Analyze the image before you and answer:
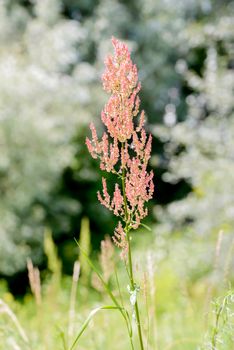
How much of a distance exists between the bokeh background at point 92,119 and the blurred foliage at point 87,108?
20mm

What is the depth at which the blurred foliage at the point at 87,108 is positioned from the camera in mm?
7266

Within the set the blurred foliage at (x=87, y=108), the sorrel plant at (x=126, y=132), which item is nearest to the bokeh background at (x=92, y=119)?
the blurred foliage at (x=87, y=108)

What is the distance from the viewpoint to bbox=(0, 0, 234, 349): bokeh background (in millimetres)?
7250

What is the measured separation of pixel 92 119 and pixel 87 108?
0.28m

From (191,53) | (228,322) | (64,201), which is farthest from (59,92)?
(228,322)

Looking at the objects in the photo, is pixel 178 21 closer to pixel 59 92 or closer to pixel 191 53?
pixel 191 53

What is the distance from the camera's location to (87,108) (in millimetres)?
10414

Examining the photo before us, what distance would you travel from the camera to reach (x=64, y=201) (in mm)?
9531

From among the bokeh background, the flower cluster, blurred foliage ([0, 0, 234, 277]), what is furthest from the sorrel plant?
blurred foliage ([0, 0, 234, 277])

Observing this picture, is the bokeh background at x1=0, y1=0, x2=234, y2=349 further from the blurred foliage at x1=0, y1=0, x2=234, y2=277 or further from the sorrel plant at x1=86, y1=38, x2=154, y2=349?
the sorrel plant at x1=86, y1=38, x2=154, y2=349

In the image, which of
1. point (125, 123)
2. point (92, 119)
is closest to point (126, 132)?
point (125, 123)

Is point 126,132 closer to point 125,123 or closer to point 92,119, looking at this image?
point 125,123

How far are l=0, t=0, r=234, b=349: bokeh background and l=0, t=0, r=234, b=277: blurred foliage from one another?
0.8 inches

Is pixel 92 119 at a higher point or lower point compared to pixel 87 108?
lower
